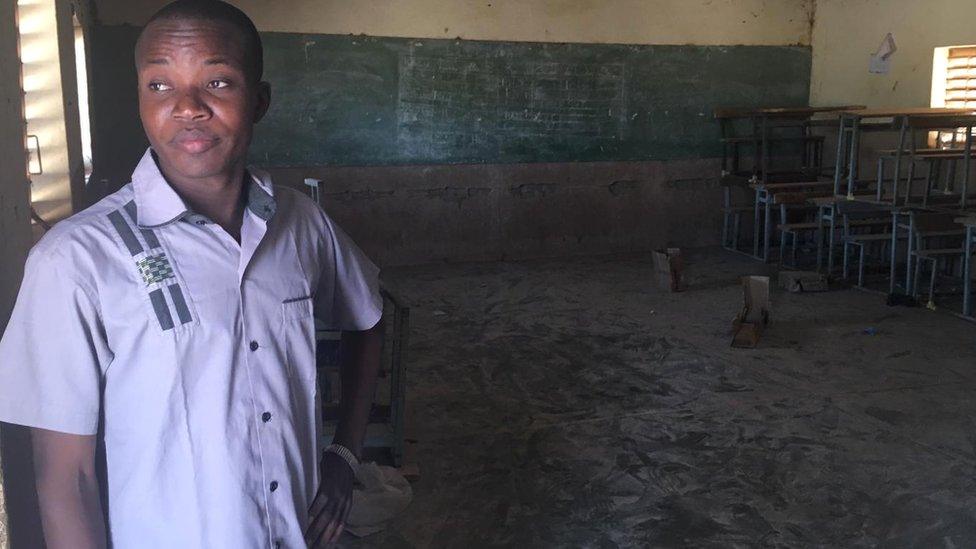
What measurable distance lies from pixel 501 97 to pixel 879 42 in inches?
135

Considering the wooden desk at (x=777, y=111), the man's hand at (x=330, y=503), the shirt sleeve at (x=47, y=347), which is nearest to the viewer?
the shirt sleeve at (x=47, y=347)

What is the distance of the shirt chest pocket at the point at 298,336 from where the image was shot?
4.03ft

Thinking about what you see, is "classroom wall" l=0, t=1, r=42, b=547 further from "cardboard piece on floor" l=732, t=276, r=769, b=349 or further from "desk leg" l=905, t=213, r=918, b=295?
"desk leg" l=905, t=213, r=918, b=295

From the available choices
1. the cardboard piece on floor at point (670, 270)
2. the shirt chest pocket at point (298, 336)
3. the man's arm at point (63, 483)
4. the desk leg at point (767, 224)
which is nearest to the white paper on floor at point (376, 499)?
the shirt chest pocket at point (298, 336)

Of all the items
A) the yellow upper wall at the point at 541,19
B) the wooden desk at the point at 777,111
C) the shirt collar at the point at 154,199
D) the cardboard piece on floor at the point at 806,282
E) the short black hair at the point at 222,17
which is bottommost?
the cardboard piece on floor at the point at 806,282

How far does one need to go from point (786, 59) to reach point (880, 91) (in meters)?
1.13

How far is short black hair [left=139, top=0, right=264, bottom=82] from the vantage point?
1150 millimetres

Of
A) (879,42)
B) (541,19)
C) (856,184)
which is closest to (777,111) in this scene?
(856,184)

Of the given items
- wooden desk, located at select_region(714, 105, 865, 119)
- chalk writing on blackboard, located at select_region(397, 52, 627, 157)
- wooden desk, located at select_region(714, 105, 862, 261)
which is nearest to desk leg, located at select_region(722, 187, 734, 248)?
wooden desk, located at select_region(714, 105, 862, 261)

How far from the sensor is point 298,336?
125cm

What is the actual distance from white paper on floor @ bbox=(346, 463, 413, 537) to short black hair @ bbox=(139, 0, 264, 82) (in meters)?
2.02

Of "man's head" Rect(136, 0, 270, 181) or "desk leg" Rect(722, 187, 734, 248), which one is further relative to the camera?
"desk leg" Rect(722, 187, 734, 248)

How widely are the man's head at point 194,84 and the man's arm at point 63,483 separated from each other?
0.39 metres

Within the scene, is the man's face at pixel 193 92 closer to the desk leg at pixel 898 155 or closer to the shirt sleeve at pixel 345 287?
the shirt sleeve at pixel 345 287
